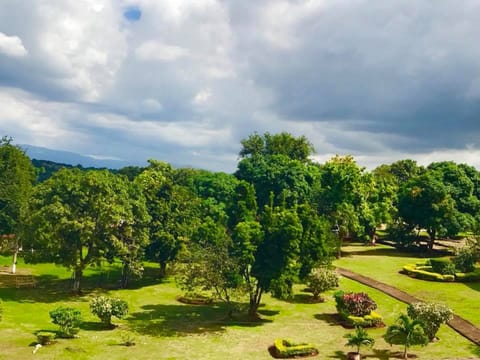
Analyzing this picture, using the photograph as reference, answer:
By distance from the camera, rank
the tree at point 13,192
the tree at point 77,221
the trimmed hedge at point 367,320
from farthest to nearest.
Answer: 1. the tree at point 13,192
2. the tree at point 77,221
3. the trimmed hedge at point 367,320

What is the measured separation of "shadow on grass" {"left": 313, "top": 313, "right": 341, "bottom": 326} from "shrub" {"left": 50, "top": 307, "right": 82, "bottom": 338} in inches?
865

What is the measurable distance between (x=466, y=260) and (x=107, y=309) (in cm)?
4337

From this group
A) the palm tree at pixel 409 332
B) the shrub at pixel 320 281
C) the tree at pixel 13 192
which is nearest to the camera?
the palm tree at pixel 409 332

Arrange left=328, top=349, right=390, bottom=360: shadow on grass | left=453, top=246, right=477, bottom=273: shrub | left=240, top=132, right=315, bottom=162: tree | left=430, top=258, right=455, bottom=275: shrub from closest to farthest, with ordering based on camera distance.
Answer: left=328, top=349, right=390, bottom=360: shadow on grass → left=430, top=258, right=455, bottom=275: shrub → left=453, top=246, right=477, bottom=273: shrub → left=240, top=132, right=315, bottom=162: tree

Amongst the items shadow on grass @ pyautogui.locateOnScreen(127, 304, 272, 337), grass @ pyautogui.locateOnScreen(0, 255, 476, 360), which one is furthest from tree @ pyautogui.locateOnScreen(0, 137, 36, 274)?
shadow on grass @ pyautogui.locateOnScreen(127, 304, 272, 337)

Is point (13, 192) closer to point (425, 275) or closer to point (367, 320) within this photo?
point (367, 320)

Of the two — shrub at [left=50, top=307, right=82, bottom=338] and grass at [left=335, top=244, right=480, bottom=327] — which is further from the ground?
grass at [left=335, top=244, right=480, bottom=327]

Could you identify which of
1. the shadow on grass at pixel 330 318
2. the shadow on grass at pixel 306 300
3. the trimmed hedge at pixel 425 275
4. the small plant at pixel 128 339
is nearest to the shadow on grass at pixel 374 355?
the shadow on grass at pixel 330 318

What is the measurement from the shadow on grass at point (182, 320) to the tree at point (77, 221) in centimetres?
967

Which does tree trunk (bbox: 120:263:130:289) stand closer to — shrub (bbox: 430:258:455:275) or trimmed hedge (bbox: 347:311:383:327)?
trimmed hedge (bbox: 347:311:383:327)

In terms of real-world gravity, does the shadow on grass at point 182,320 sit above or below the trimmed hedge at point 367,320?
below

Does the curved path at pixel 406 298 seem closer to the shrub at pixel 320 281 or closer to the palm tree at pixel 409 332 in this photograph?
the shrub at pixel 320 281

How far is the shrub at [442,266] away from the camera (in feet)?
187

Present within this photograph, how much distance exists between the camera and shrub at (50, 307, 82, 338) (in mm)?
36812
